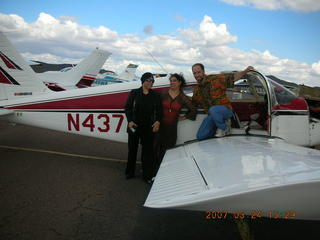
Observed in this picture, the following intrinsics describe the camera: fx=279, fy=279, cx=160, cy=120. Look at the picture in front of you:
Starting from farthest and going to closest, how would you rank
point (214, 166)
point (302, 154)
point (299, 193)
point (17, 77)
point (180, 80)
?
point (17, 77) < point (180, 80) < point (302, 154) < point (214, 166) < point (299, 193)

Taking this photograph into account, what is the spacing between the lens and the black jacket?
3.83 metres

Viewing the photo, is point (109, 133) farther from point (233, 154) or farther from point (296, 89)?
point (296, 89)

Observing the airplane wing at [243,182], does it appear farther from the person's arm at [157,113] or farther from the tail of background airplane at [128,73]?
the tail of background airplane at [128,73]

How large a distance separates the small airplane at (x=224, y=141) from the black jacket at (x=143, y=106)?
1.72 feet

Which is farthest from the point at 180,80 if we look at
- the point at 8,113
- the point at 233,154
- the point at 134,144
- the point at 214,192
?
the point at 8,113

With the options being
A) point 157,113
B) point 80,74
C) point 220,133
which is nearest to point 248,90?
point 220,133

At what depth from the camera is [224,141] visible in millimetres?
3588

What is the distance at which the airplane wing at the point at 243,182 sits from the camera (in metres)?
1.71

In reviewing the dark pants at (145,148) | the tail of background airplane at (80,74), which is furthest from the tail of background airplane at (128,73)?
the dark pants at (145,148)

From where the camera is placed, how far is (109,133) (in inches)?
180

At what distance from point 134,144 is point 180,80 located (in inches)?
44.7

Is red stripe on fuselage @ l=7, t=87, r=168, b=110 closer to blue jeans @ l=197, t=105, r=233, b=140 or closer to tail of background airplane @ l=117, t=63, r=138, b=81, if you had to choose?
blue jeans @ l=197, t=105, r=233, b=140

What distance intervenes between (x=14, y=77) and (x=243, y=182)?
466cm

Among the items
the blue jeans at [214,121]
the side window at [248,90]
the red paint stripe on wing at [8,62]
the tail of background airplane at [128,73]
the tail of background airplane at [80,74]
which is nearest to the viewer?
the blue jeans at [214,121]
